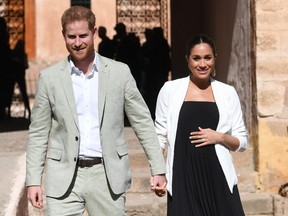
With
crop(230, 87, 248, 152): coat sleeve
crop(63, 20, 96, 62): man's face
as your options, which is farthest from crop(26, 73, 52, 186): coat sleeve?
crop(230, 87, 248, 152): coat sleeve

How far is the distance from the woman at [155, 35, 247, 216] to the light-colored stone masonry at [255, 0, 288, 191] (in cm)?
258

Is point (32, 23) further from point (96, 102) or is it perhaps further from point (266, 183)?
point (96, 102)

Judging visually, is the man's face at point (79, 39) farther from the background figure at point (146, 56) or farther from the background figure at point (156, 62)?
the background figure at point (146, 56)

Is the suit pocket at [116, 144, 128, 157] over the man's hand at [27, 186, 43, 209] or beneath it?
over

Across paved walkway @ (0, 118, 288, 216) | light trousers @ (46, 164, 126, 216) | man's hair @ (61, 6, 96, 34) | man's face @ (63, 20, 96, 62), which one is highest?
man's hair @ (61, 6, 96, 34)

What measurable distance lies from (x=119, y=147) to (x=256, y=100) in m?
3.48

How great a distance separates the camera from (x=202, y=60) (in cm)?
595

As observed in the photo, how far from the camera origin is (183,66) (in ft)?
50.6

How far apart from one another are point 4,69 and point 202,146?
368 inches

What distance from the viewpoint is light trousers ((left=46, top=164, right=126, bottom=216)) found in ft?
17.2

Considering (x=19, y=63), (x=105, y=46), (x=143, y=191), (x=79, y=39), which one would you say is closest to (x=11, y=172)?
(x=143, y=191)

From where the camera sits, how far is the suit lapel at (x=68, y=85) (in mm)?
5219

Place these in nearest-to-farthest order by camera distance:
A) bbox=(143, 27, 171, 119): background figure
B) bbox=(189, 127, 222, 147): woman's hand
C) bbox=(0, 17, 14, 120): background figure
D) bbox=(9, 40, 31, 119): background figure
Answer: bbox=(189, 127, 222, 147): woman's hand
bbox=(0, 17, 14, 120): background figure
bbox=(143, 27, 171, 119): background figure
bbox=(9, 40, 31, 119): background figure

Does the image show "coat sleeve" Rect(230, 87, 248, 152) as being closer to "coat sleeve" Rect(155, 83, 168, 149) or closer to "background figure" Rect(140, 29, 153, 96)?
"coat sleeve" Rect(155, 83, 168, 149)
